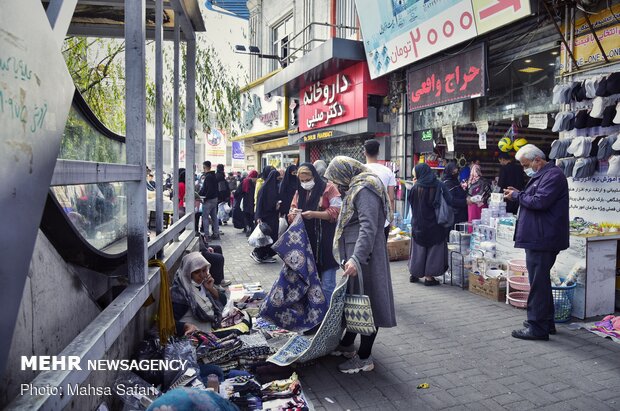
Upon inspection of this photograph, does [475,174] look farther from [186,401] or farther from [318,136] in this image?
[186,401]

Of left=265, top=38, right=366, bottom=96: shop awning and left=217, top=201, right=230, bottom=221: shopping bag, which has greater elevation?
left=265, top=38, right=366, bottom=96: shop awning

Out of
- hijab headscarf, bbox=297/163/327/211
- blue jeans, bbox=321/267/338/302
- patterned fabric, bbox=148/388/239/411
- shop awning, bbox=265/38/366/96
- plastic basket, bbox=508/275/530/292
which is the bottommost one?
plastic basket, bbox=508/275/530/292

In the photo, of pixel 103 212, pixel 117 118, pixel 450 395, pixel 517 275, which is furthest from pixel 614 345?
pixel 117 118

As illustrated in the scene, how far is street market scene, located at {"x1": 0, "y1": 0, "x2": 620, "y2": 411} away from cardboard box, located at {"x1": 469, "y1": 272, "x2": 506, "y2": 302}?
3cm

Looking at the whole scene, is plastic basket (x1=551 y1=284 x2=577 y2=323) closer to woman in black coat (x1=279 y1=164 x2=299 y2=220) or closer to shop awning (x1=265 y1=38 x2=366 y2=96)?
woman in black coat (x1=279 y1=164 x2=299 y2=220)

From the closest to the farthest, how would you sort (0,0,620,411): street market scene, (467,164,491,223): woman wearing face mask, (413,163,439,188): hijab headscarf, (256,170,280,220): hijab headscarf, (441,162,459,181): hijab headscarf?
(0,0,620,411): street market scene → (413,163,439,188): hijab headscarf → (256,170,280,220): hijab headscarf → (441,162,459,181): hijab headscarf → (467,164,491,223): woman wearing face mask

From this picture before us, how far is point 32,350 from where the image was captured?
66.5 inches

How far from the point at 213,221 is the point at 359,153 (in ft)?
14.7

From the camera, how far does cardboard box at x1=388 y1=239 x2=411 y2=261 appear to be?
8438 millimetres

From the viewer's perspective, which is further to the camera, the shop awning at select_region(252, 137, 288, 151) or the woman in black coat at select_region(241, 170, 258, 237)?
the shop awning at select_region(252, 137, 288, 151)

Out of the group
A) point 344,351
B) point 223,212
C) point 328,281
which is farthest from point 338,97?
point 344,351

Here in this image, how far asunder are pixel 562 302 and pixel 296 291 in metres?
2.98

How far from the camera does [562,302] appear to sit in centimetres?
483

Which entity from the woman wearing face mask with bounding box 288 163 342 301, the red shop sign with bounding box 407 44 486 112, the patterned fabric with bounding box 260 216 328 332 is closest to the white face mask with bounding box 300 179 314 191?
the woman wearing face mask with bounding box 288 163 342 301
